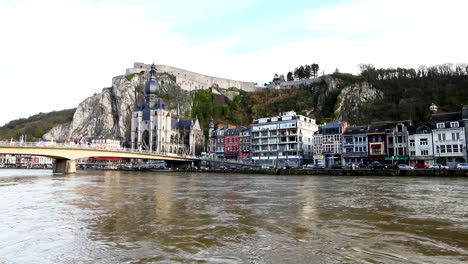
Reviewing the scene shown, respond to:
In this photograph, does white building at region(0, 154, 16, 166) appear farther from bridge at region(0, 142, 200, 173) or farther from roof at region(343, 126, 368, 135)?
roof at region(343, 126, 368, 135)

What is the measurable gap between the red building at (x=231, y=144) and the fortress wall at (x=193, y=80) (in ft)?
165

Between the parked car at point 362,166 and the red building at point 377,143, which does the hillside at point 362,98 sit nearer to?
the red building at point 377,143

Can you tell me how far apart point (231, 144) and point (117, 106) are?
54489 millimetres

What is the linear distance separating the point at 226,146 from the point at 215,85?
57782 mm

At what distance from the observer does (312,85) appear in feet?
403

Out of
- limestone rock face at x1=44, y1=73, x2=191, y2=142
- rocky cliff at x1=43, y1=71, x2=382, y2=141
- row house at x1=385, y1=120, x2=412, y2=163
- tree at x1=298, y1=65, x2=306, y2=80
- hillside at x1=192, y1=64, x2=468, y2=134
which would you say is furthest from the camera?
tree at x1=298, y1=65, x2=306, y2=80

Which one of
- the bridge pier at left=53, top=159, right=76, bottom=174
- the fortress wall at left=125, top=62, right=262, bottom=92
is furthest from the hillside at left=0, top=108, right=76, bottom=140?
the bridge pier at left=53, top=159, right=76, bottom=174

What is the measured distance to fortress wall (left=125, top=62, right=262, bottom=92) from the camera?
132 meters

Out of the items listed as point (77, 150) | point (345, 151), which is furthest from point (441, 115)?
point (77, 150)

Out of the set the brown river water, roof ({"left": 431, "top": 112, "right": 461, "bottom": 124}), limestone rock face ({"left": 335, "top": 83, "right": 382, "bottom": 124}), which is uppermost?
limestone rock face ({"left": 335, "top": 83, "right": 382, "bottom": 124})

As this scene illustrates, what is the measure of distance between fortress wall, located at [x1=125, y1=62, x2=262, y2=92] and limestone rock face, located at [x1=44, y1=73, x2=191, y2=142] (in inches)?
250

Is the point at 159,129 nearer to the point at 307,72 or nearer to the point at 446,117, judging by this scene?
the point at 307,72

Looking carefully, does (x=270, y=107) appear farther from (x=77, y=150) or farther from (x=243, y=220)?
(x=243, y=220)

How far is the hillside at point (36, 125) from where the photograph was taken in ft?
462
